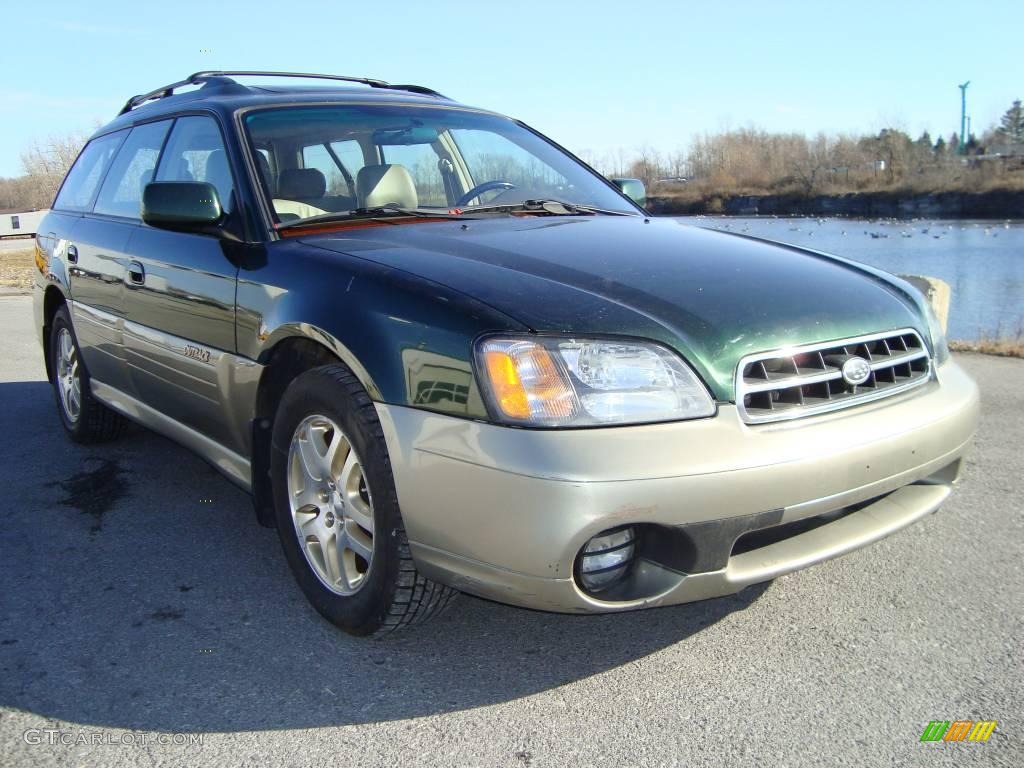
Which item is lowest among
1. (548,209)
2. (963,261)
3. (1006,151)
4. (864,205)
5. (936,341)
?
(963,261)

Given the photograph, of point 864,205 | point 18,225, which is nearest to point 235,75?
point 18,225

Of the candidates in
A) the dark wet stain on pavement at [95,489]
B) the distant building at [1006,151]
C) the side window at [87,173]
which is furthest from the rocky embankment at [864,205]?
the dark wet stain on pavement at [95,489]

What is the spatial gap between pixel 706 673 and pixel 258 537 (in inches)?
75.3

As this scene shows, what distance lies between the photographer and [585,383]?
224 centimetres

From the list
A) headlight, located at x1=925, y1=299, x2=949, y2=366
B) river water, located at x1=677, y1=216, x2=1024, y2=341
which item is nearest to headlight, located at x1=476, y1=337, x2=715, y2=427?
headlight, located at x1=925, y1=299, x2=949, y2=366

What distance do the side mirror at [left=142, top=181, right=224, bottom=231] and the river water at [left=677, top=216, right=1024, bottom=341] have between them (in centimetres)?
551

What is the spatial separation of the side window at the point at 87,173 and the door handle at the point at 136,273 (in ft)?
3.37

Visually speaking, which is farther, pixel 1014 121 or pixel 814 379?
pixel 1014 121

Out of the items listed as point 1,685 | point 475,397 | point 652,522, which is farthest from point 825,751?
point 1,685

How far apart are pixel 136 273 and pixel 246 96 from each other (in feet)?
2.82

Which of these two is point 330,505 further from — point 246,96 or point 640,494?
point 246,96

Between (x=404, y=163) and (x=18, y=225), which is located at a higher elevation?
(x=18, y=225)

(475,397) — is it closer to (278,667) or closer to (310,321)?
(310,321)

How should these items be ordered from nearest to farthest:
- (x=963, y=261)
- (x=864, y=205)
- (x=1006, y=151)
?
(x=963, y=261), (x=864, y=205), (x=1006, y=151)
